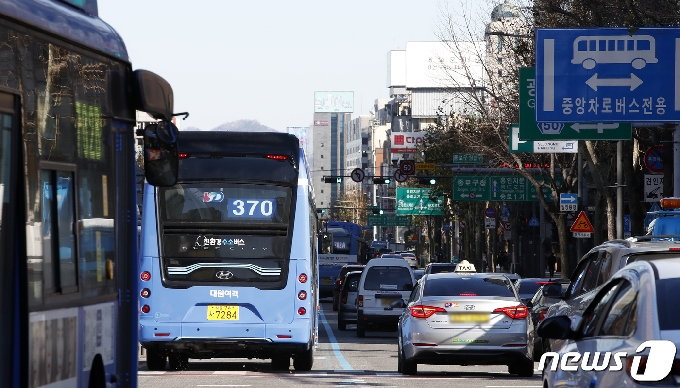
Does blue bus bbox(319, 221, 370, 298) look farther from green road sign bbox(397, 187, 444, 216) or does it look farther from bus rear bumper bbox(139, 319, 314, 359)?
bus rear bumper bbox(139, 319, 314, 359)

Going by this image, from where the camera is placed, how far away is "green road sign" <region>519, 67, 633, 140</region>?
28.5 m

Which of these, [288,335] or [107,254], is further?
[288,335]

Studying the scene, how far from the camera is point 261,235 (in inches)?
653

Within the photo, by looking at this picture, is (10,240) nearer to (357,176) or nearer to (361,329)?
(361,329)

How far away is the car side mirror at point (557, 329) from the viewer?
7585 mm

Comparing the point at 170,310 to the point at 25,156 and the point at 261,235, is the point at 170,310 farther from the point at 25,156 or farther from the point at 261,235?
the point at 25,156

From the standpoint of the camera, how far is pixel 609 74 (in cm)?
2489

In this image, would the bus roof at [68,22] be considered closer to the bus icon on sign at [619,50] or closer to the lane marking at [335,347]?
the lane marking at [335,347]

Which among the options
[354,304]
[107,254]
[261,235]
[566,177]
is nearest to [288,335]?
[261,235]

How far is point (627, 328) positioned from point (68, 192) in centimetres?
306

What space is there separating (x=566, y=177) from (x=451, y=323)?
28824 mm

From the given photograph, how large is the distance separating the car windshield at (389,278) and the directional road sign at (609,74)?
25.6 ft

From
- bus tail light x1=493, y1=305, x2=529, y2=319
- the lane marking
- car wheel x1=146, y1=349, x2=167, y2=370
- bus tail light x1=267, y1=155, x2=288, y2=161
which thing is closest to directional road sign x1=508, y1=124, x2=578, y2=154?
the lane marking

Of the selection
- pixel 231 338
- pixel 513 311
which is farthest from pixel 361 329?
pixel 231 338
